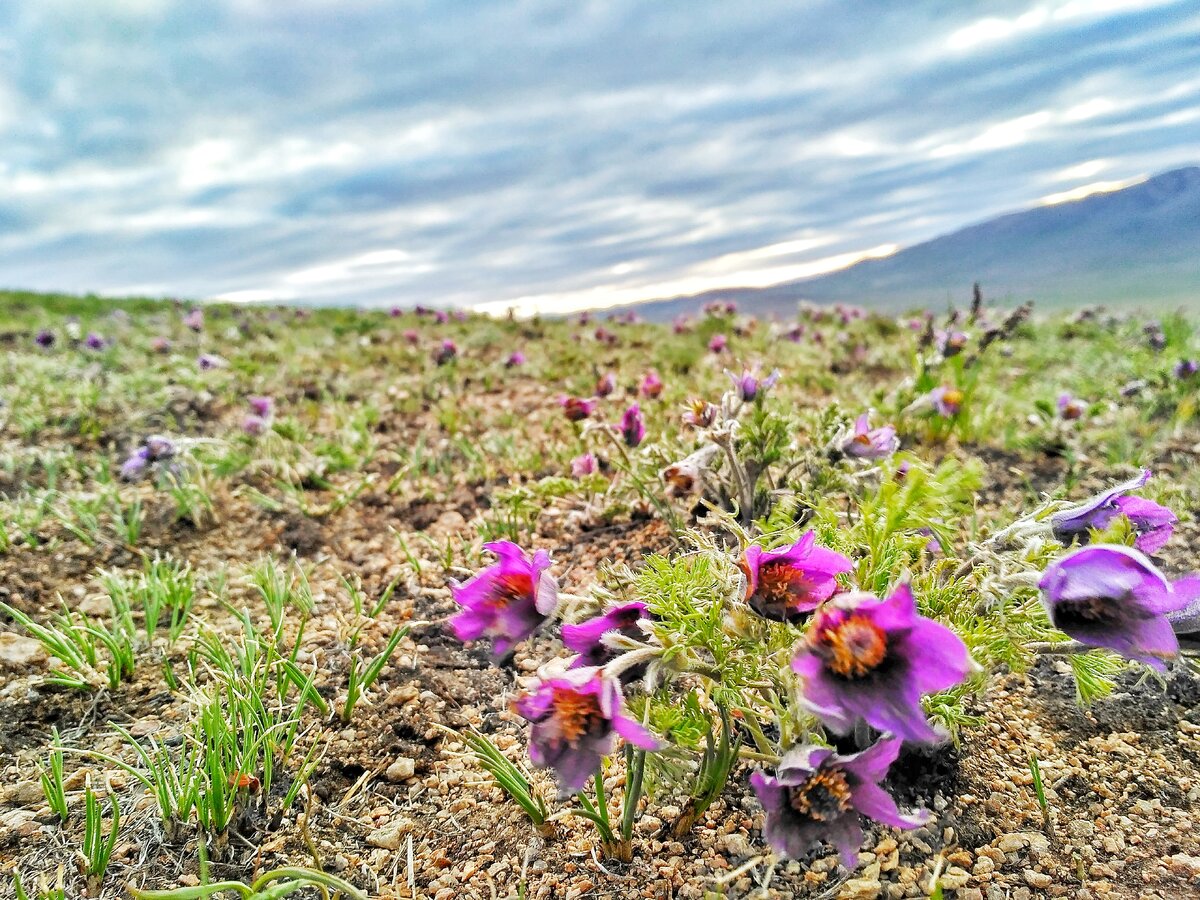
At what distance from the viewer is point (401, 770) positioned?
197 cm

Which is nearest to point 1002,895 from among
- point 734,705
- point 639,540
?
point 734,705

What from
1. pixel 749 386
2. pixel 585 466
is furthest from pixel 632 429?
pixel 749 386

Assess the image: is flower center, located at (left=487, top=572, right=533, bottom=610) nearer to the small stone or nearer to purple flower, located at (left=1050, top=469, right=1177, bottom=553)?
the small stone

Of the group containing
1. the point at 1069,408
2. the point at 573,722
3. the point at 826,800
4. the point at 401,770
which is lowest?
the point at 401,770

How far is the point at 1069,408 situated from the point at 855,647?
3560mm

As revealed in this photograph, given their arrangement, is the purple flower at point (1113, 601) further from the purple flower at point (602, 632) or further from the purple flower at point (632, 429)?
the purple flower at point (632, 429)

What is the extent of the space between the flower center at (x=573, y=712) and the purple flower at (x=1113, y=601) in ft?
2.44

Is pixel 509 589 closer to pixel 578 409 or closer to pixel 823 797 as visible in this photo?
pixel 823 797

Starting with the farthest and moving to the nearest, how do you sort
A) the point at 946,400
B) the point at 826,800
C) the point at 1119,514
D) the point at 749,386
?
the point at 946,400 < the point at 749,386 < the point at 1119,514 < the point at 826,800

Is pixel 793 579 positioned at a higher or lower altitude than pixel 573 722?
Answer: higher

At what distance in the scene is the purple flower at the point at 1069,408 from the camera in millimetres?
4020

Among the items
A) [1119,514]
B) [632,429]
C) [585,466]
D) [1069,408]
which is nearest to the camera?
[1119,514]

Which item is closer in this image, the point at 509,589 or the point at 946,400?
the point at 509,589

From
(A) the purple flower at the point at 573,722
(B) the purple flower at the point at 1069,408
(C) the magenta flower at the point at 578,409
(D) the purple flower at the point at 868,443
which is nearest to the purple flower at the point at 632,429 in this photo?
(C) the magenta flower at the point at 578,409
